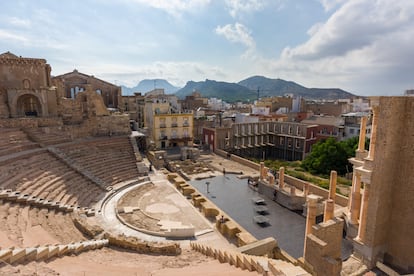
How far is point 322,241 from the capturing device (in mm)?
7801

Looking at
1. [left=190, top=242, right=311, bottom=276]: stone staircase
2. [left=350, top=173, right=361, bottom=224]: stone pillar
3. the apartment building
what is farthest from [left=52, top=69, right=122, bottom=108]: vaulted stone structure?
[left=350, top=173, right=361, bottom=224]: stone pillar

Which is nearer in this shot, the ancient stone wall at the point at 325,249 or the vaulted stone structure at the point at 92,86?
the ancient stone wall at the point at 325,249

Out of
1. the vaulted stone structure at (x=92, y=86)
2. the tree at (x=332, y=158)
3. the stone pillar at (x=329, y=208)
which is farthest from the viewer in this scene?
the vaulted stone structure at (x=92, y=86)

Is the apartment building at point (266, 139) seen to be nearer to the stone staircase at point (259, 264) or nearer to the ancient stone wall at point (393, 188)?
the ancient stone wall at point (393, 188)

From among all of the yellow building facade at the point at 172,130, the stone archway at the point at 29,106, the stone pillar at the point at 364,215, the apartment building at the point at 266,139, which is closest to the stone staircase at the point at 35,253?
the stone pillar at the point at 364,215

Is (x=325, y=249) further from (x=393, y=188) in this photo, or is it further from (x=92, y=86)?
(x=92, y=86)

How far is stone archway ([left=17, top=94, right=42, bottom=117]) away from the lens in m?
24.3

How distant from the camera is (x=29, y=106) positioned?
25422 mm

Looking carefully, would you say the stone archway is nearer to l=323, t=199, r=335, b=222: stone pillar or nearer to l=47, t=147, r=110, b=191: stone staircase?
l=47, t=147, r=110, b=191: stone staircase

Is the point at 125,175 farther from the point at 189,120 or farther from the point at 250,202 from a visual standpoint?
the point at 189,120

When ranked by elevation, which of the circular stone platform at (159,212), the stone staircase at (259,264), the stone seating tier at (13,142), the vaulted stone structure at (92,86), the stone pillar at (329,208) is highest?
the vaulted stone structure at (92,86)

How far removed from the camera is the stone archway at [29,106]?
957 inches

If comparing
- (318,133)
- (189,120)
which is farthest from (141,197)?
(318,133)

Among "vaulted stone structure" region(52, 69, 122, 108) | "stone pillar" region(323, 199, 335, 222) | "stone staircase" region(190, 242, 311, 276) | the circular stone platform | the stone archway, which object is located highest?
"vaulted stone structure" region(52, 69, 122, 108)
